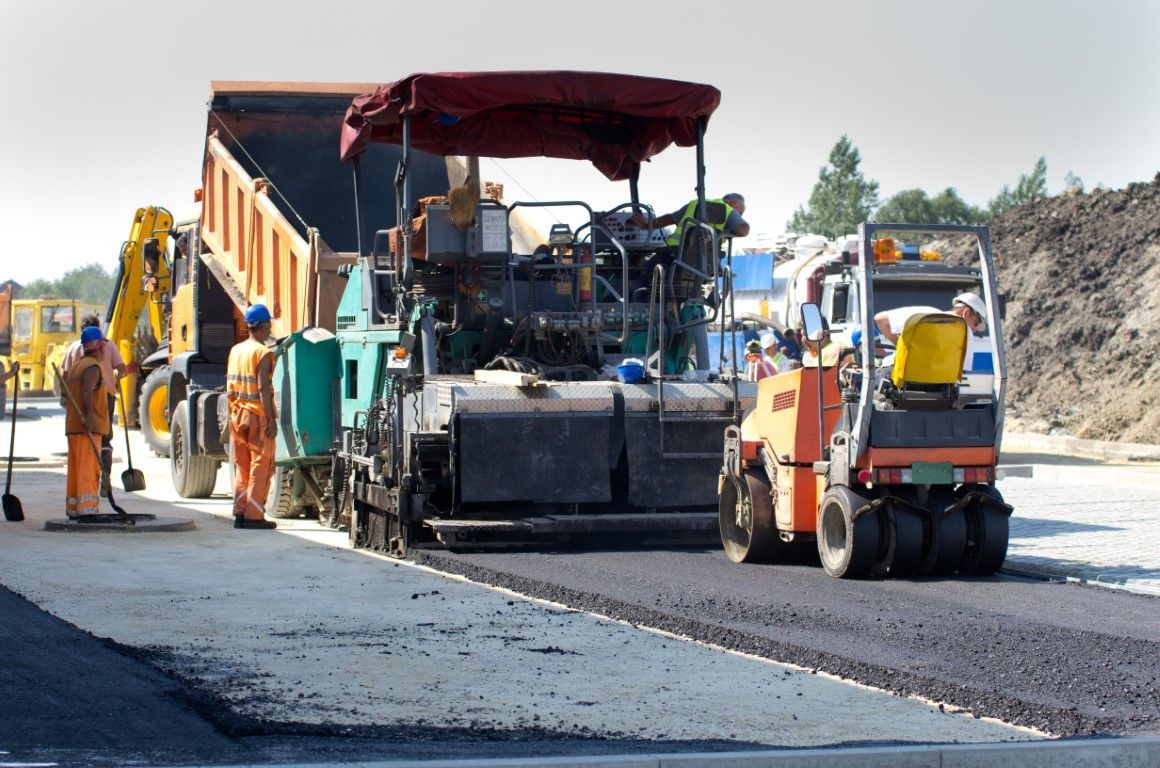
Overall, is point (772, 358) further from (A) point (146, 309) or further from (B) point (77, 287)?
(B) point (77, 287)

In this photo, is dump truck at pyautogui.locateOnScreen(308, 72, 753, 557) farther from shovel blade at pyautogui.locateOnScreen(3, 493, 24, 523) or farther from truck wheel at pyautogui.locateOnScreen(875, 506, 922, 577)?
shovel blade at pyautogui.locateOnScreen(3, 493, 24, 523)

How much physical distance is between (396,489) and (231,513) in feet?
13.8

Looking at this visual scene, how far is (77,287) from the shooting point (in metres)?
135

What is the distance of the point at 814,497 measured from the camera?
381 inches

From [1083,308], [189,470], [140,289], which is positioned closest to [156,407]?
[140,289]

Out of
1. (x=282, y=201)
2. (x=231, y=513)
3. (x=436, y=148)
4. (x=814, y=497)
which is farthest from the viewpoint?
(x=282, y=201)

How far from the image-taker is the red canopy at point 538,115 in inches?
438

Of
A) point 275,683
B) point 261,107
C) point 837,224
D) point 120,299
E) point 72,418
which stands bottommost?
point 275,683

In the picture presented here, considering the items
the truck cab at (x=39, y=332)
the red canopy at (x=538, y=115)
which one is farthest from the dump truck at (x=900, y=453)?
the truck cab at (x=39, y=332)

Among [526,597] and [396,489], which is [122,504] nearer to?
[396,489]

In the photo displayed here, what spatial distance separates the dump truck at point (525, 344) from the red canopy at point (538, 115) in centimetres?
Result: 1

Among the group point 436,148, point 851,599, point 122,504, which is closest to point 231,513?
point 122,504

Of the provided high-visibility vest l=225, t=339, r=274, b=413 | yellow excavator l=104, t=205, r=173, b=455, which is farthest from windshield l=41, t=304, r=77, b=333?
high-visibility vest l=225, t=339, r=274, b=413

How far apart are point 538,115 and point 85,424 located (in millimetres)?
4246
